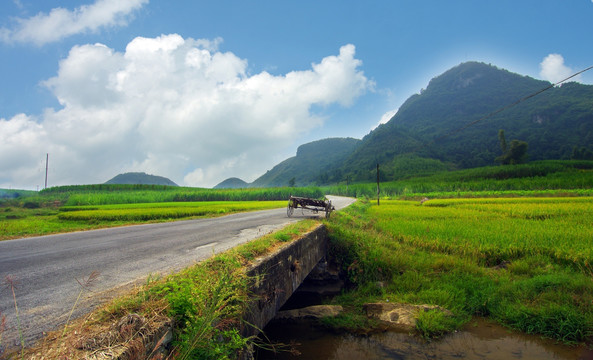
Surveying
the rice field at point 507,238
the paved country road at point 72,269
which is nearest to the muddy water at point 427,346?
the paved country road at point 72,269

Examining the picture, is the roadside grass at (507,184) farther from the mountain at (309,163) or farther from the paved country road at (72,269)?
the mountain at (309,163)

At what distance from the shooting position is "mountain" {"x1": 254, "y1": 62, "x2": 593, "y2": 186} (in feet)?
265

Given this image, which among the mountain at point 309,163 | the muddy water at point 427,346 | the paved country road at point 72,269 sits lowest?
the muddy water at point 427,346

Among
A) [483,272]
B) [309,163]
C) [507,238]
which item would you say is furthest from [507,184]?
[309,163]

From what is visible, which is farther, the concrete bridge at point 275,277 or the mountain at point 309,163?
the mountain at point 309,163

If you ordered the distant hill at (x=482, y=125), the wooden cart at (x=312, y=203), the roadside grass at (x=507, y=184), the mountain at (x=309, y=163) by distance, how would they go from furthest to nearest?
the mountain at (x=309, y=163) → the distant hill at (x=482, y=125) → the roadside grass at (x=507, y=184) → the wooden cart at (x=312, y=203)

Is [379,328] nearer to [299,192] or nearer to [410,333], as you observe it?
[410,333]

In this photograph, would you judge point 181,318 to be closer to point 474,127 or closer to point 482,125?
point 482,125

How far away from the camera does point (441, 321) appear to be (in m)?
5.91

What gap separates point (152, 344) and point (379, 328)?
524 centimetres

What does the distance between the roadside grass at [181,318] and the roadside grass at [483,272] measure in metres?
4.48

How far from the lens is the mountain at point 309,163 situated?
14971 centimetres

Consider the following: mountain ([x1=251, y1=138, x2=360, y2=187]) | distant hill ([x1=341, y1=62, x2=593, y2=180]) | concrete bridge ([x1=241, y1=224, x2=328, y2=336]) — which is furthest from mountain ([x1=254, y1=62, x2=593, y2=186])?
concrete bridge ([x1=241, y1=224, x2=328, y2=336])

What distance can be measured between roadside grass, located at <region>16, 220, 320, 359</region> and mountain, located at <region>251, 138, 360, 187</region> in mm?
134001
